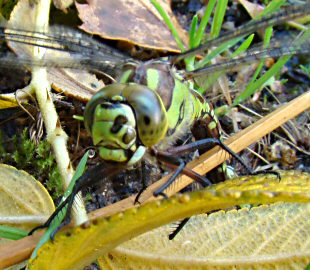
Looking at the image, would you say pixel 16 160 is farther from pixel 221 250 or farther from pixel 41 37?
pixel 221 250

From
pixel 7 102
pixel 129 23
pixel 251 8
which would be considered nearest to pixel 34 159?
pixel 7 102

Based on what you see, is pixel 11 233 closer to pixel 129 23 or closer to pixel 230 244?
pixel 230 244

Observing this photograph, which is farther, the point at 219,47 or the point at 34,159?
the point at 219,47

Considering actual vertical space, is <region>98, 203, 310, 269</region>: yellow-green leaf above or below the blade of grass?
below

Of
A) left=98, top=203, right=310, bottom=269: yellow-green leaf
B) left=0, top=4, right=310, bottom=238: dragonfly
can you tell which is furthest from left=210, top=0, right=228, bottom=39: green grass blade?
left=98, top=203, right=310, bottom=269: yellow-green leaf

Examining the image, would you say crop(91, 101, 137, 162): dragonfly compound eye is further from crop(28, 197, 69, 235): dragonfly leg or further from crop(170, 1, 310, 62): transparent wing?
crop(170, 1, 310, 62): transparent wing

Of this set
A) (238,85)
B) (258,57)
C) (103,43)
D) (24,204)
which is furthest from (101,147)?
(238,85)
